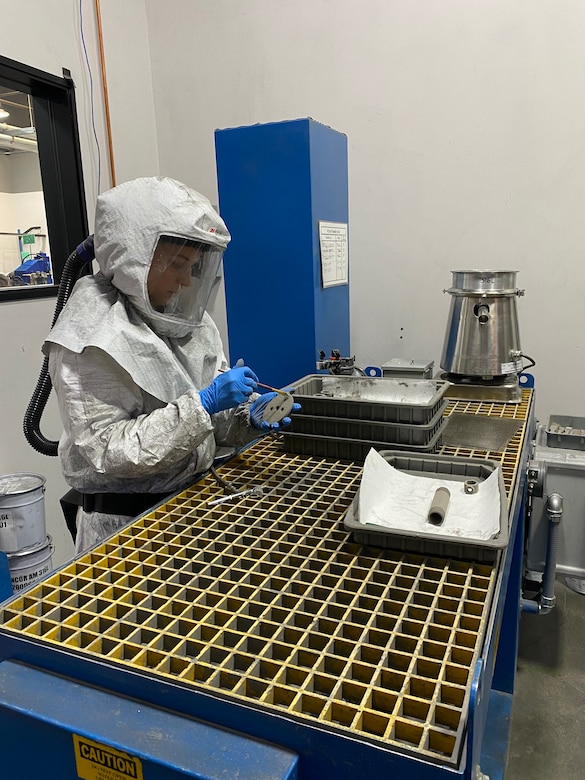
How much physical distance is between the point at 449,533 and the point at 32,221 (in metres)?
2.49

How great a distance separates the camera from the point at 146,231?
1.14m

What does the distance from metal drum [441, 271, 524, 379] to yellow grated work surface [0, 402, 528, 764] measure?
107cm

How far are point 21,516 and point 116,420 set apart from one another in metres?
1.07

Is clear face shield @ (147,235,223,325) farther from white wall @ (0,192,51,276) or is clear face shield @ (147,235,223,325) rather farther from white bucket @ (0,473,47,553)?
white wall @ (0,192,51,276)

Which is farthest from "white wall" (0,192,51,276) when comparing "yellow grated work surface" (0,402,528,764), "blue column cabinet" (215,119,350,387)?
"yellow grated work surface" (0,402,528,764)

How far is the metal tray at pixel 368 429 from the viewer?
1.23 m

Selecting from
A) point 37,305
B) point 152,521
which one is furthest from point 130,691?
point 37,305

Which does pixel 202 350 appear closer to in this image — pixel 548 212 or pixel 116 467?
pixel 116 467

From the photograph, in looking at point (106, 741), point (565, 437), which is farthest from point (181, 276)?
point (565, 437)

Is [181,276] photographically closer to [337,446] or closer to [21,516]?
[337,446]

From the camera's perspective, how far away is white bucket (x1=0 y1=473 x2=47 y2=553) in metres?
1.92

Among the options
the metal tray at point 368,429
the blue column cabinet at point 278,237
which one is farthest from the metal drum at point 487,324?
the metal tray at point 368,429

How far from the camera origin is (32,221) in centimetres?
262

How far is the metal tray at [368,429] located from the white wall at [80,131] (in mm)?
1477
